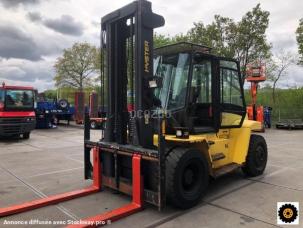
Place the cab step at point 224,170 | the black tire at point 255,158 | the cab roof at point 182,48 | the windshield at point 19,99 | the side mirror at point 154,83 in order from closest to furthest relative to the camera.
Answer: the side mirror at point 154,83 < the cab roof at point 182,48 < the cab step at point 224,170 < the black tire at point 255,158 < the windshield at point 19,99

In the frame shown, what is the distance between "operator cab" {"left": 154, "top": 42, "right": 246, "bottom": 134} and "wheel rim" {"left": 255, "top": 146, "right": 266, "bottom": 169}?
102cm

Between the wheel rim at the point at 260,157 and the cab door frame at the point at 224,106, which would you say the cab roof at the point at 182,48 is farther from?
the wheel rim at the point at 260,157

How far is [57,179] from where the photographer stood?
680cm

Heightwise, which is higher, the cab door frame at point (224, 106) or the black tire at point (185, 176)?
the cab door frame at point (224, 106)

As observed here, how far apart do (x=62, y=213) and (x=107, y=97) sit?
1992 mm

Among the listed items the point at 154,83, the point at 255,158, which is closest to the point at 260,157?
the point at 255,158

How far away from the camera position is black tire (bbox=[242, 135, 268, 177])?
21.7ft

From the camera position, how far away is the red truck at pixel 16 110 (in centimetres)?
1419

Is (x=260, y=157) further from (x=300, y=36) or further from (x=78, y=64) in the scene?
(x=78, y=64)

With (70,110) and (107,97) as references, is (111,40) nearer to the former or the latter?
(107,97)

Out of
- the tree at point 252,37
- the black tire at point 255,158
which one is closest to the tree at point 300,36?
the tree at point 252,37

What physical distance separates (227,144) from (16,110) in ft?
37.7

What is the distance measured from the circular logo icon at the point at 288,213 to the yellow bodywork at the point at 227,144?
1.31 m

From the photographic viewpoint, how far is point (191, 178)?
497 centimetres
